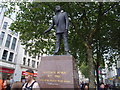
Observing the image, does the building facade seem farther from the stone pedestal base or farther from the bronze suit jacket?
the stone pedestal base

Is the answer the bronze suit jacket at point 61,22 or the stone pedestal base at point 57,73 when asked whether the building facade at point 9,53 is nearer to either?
the bronze suit jacket at point 61,22

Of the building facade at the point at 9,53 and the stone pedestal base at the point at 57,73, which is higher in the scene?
the building facade at the point at 9,53

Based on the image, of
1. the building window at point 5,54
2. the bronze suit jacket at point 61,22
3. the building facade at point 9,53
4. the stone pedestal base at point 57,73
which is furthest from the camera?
the building window at point 5,54

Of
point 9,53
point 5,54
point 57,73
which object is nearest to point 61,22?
point 57,73

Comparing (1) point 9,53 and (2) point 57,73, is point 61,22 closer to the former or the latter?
(2) point 57,73

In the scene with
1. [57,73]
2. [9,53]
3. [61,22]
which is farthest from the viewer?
[9,53]

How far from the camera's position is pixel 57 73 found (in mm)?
4617

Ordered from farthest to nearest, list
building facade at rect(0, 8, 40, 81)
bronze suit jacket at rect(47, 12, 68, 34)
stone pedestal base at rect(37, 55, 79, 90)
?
1. building facade at rect(0, 8, 40, 81)
2. bronze suit jacket at rect(47, 12, 68, 34)
3. stone pedestal base at rect(37, 55, 79, 90)

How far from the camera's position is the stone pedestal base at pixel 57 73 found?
4414mm

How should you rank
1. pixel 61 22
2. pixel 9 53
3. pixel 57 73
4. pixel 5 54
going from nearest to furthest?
pixel 57 73 < pixel 61 22 < pixel 5 54 < pixel 9 53

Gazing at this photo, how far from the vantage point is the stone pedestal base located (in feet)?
14.5

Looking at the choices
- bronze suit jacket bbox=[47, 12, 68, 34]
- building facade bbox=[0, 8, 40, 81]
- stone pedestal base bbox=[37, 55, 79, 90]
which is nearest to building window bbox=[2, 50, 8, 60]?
building facade bbox=[0, 8, 40, 81]

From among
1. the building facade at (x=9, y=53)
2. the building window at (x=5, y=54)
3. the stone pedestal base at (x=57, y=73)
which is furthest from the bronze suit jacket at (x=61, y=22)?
the building window at (x=5, y=54)

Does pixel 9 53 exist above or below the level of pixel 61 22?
above
